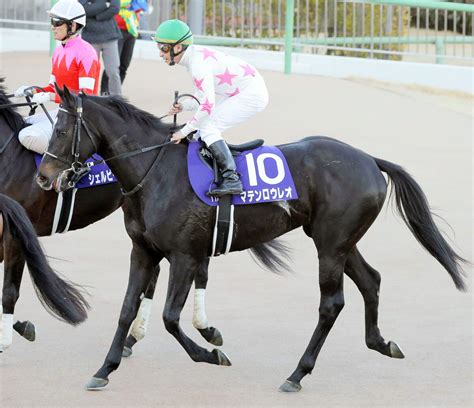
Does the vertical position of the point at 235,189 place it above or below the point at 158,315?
above

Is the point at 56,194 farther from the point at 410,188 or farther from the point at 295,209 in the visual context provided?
the point at 410,188

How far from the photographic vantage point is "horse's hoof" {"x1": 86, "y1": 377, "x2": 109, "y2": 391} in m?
6.66

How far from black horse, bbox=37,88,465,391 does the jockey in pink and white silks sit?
0.18 meters

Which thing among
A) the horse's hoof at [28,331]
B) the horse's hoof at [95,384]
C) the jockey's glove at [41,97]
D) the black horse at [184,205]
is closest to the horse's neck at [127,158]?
the black horse at [184,205]

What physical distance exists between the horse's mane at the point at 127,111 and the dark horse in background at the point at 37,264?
0.87 metres

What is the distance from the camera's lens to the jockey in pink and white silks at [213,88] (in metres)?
6.88

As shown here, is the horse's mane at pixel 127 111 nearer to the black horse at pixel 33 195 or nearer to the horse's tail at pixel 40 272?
the horse's tail at pixel 40 272

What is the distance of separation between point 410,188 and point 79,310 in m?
2.16

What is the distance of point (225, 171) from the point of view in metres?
6.89

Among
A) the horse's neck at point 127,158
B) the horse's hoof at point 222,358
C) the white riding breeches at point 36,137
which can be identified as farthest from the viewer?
the white riding breeches at point 36,137

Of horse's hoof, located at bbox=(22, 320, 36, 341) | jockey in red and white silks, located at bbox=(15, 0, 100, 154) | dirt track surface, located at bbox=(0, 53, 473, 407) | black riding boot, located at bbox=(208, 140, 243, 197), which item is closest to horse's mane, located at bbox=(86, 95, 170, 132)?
black riding boot, located at bbox=(208, 140, 243, 197)

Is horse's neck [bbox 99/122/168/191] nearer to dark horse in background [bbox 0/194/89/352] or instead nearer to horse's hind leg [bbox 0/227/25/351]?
dark horse in background [bbox 0/194/89/352]

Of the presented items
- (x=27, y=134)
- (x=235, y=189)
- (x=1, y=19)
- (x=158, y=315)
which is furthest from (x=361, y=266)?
(x=1, y=19)

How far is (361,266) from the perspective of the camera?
7418 millimetres
